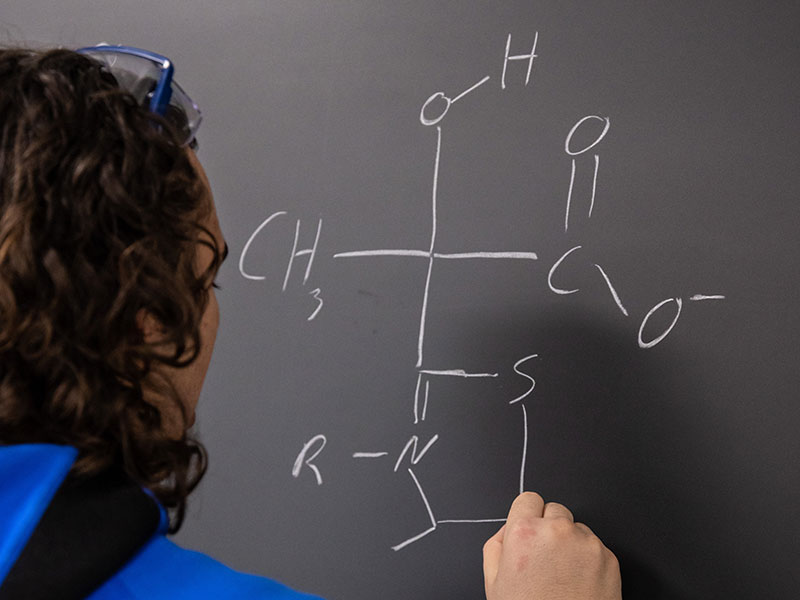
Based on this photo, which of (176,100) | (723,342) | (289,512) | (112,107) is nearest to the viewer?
(112,107)

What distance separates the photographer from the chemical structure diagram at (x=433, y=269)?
80cm

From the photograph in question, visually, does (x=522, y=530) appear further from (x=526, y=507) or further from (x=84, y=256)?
(x=84, y=256)

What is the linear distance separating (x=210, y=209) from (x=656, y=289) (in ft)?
1.59

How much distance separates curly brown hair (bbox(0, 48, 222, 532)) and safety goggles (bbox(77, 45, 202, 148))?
0.13 feet

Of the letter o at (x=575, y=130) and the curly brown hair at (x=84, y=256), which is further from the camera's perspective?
the letter o at (x=575, y=130)

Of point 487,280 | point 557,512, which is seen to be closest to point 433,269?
point 487,280

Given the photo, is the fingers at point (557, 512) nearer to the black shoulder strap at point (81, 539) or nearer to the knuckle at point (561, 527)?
the knuckle at point (561, 527)

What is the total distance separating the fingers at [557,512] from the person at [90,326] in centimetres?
33

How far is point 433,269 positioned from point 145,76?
39 centimetres

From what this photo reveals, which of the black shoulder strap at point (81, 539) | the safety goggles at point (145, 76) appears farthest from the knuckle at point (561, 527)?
the safety goggles at point (145, 76)

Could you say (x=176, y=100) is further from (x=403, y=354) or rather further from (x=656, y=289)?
(x=656, y=289)

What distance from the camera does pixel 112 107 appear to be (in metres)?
0.53

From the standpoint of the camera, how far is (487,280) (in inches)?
32.6

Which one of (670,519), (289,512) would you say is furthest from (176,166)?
(670,519)
